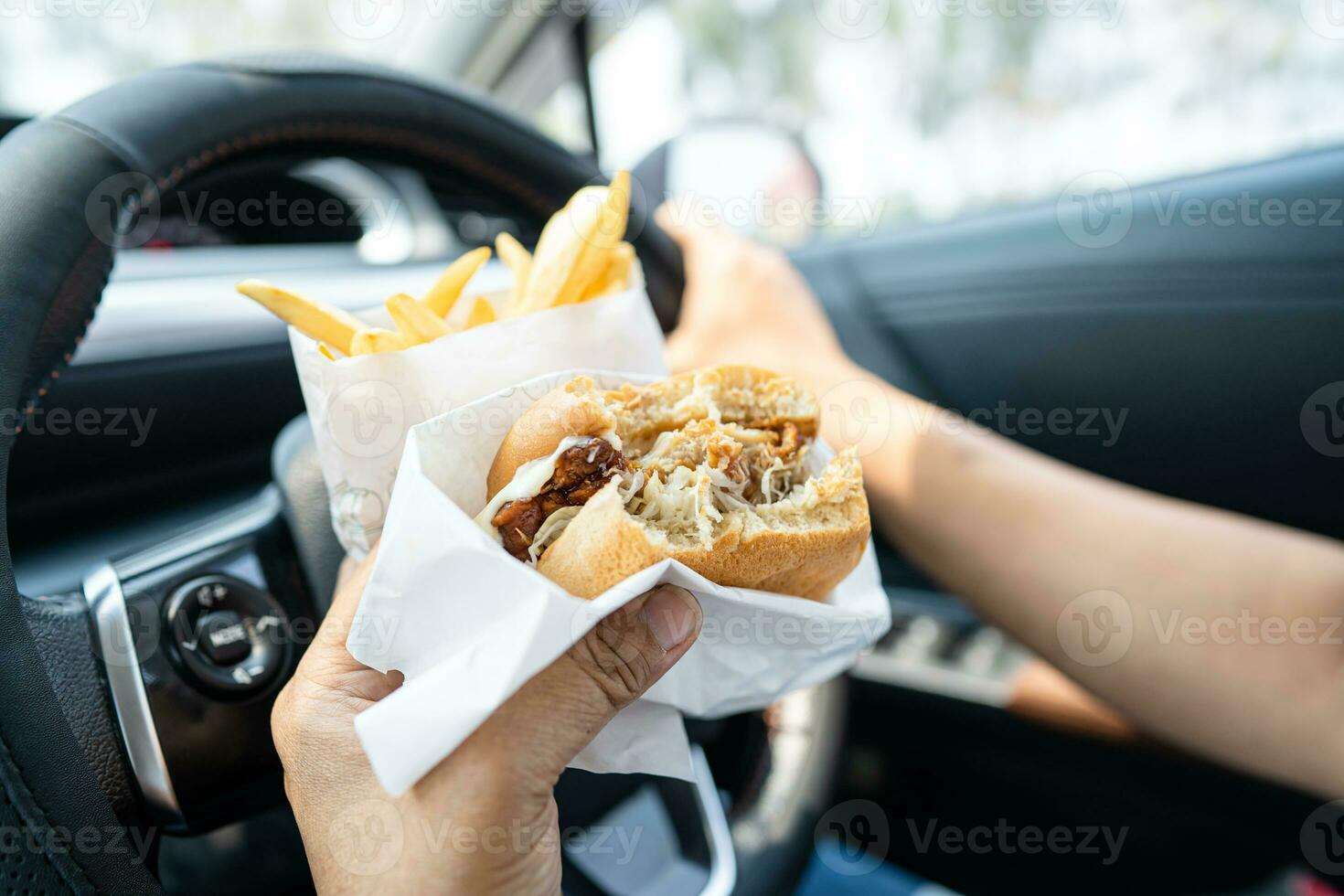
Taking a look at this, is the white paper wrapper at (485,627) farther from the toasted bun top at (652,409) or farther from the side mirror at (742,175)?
the side mirror at (742,175)

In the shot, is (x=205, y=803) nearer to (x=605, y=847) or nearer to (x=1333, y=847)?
(x=605, y=847)

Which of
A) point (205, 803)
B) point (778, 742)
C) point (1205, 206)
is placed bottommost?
point (778, 742)

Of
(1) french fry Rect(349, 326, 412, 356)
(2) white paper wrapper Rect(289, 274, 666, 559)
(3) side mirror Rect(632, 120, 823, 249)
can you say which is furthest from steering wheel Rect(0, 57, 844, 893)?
(3) side mirror Rect(632, 120, 823, 249)

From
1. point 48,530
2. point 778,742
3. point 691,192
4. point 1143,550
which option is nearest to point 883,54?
point 691,192

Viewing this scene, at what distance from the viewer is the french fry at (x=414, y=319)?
0.80 meters

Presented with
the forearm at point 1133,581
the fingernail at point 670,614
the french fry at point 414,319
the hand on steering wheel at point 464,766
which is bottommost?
the forearm at point 1133,581

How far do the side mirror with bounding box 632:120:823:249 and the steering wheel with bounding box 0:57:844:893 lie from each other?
112cm

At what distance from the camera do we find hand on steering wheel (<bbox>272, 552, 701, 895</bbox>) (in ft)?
2.13

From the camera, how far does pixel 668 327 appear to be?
1509 mm

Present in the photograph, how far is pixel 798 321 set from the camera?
5.68 ft

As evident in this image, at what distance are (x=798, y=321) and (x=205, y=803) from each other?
131cm

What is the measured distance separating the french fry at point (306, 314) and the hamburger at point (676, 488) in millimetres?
204

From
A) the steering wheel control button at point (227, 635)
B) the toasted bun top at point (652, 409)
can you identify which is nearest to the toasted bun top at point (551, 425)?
the toasted bun top at point (652, 409)

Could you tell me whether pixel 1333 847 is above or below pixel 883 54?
below
